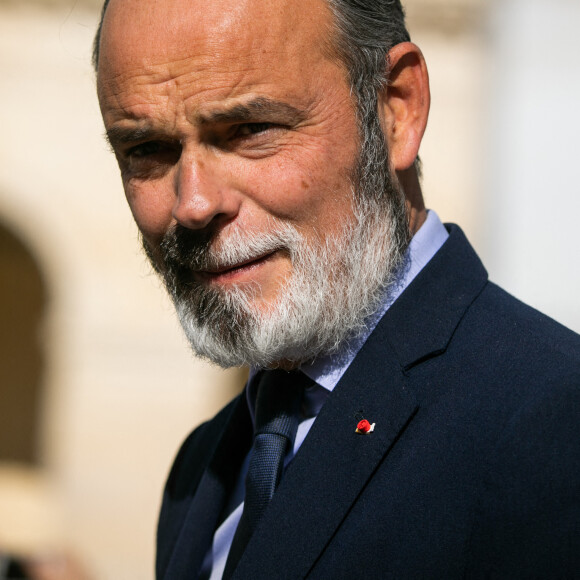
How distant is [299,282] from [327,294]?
3.2 inches

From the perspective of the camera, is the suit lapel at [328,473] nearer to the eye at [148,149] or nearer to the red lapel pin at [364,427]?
the red lapel pin at [364,427]

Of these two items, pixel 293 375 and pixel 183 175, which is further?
pixel 293 375

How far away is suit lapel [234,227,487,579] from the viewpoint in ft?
5.29

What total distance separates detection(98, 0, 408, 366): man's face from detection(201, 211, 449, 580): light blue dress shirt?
0.17m

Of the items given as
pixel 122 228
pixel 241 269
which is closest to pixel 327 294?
pixel 241 269

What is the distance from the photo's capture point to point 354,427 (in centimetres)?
169

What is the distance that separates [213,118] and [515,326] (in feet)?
2.55

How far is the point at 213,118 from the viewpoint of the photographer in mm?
1792

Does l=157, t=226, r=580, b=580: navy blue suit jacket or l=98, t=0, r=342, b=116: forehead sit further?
l=98, t=0, r=342, b=116: forehead

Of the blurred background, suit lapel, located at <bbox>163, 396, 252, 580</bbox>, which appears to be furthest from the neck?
the blurred background

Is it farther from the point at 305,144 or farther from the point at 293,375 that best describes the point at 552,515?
the point at 305,144

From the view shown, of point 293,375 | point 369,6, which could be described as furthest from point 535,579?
point 369,6

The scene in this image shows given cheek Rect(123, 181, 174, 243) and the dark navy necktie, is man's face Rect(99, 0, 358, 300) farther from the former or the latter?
the dark navy necktie

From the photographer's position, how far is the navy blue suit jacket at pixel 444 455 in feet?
4.58
